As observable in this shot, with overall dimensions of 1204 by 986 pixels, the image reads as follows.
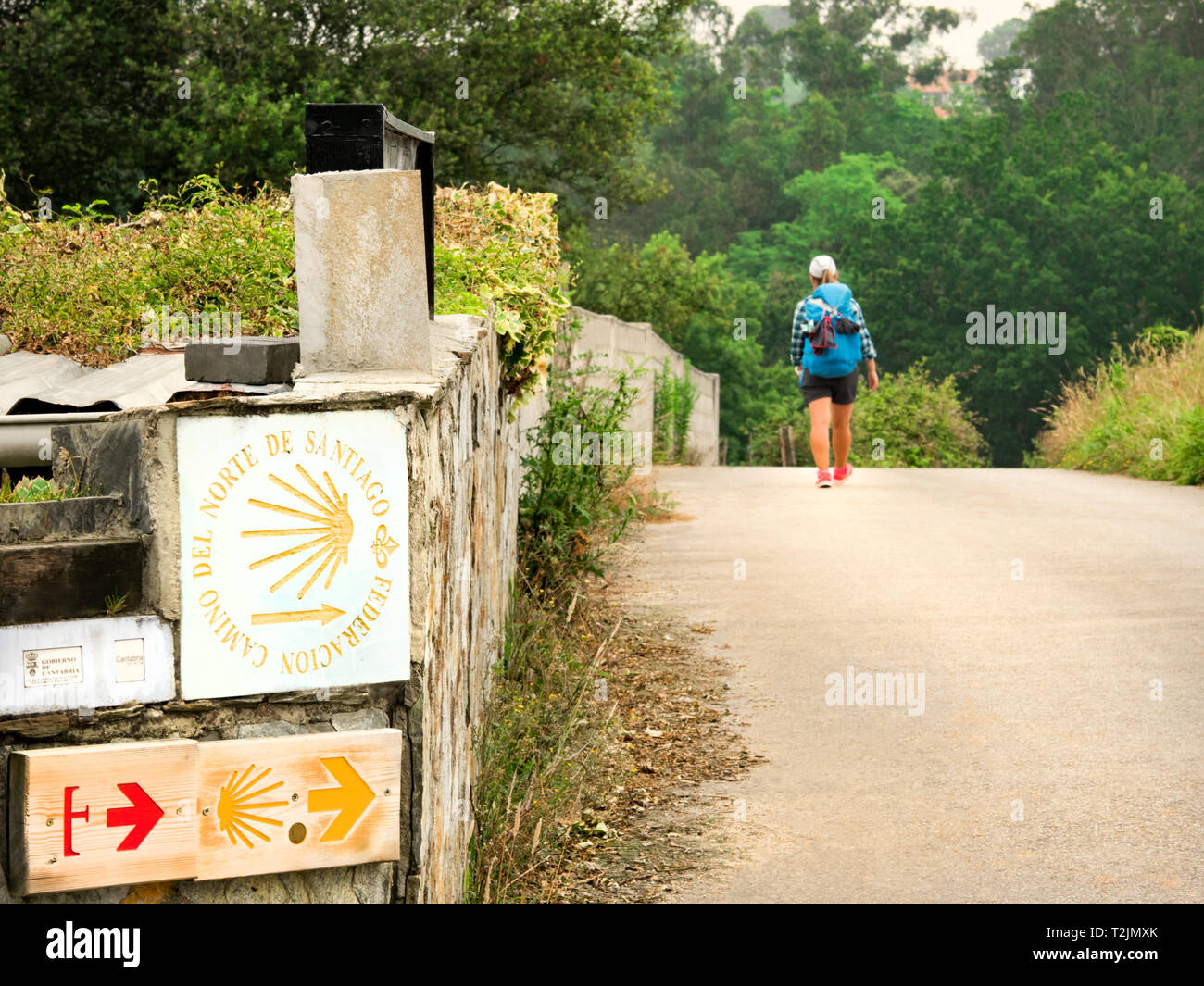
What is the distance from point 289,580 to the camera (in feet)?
10.1

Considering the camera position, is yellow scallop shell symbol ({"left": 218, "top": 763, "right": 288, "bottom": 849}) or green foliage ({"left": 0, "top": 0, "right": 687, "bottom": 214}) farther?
green foliage ({"left": 0, "top": 0, "right": 687, "bottom": 214})

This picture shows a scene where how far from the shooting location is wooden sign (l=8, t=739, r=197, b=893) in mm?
2891

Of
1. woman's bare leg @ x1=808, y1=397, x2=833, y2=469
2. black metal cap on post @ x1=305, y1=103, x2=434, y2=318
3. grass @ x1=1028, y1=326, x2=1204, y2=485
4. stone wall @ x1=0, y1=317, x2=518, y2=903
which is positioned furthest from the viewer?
grass @ x1=1028, y1=326, x2=1204, y2=485

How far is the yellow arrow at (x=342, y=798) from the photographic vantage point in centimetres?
306

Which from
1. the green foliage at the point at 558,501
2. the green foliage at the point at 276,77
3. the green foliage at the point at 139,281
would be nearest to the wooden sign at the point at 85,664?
the green foliage at the point at 139,281

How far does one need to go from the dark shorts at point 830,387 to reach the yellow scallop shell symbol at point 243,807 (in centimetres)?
849

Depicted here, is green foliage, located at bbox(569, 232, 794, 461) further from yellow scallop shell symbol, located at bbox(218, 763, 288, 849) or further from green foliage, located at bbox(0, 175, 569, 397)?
yellow scallop shell symbol, located at bbox(218, 763, 288, 849)

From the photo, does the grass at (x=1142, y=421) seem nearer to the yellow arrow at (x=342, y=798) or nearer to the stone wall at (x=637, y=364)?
the stone wall at (x=637, y=364)

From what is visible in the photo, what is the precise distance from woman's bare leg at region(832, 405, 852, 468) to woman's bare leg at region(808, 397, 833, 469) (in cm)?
7

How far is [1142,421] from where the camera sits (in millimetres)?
14930

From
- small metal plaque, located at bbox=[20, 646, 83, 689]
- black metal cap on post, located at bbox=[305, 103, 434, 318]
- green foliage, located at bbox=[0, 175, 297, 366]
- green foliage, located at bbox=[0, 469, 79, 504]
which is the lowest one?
small metal plaque, located at bbox=[20, 646, 83, 689]

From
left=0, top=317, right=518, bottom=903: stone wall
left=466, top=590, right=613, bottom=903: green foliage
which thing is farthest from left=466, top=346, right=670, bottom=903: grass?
left=0, top=317, right=518, bottom=903: stone wall

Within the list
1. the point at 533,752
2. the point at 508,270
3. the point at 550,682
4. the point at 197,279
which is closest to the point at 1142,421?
the point at 508,270

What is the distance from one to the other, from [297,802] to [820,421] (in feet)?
27.9
